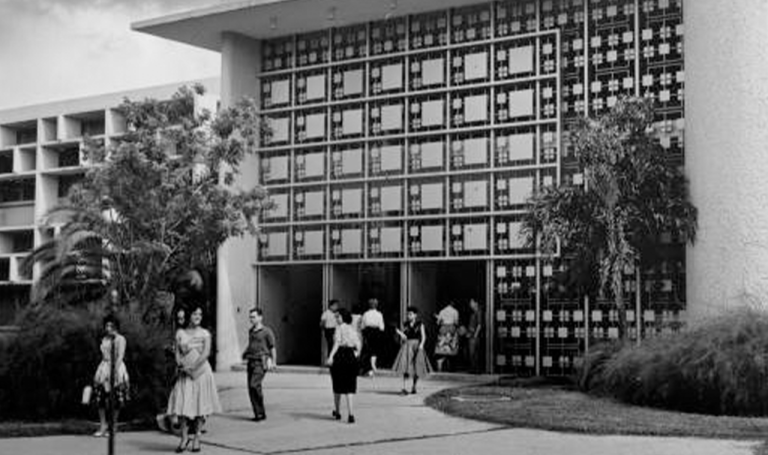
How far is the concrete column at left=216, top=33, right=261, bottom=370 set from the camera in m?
24.6

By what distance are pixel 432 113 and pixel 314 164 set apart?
326 cm

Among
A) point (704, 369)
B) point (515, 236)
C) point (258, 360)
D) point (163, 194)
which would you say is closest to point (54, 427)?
point (258, 360)

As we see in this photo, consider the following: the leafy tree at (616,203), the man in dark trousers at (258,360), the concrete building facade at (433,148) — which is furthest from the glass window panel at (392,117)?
the man in dark trousers at (258,360)

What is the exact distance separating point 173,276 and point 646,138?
9713 millimetres

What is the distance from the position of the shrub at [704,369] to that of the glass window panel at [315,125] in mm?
10319

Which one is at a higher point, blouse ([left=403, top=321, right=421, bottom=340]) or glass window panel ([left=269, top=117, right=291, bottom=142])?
glass window panel ([left=269, top=117, right=291, bottom=142])

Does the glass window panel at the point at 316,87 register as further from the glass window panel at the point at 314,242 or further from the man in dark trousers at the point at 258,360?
the man in dark trousers at the point at 258,360

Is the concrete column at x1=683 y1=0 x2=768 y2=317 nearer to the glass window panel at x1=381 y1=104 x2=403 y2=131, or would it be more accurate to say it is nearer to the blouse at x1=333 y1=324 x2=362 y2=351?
the blouse at x1=333 y1=324 x2=362 y2=351

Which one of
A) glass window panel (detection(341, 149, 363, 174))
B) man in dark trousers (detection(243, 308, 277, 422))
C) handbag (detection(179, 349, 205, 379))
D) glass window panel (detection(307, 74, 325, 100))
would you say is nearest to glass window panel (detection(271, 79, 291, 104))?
glass window panel (detection(307, 74, 325, 100))

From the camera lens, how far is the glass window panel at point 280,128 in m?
25.2

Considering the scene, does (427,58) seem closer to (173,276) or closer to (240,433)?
(173,276)

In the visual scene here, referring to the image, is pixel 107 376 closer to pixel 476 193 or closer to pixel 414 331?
pixel 414 331

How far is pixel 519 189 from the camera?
21766 mm

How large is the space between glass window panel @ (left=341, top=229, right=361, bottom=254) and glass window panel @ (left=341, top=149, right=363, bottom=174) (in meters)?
1.35
